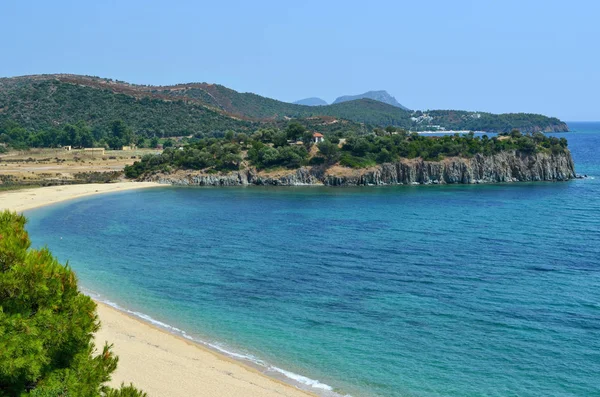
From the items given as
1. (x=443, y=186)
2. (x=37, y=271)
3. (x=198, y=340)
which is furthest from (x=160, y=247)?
(x=443, y=186)

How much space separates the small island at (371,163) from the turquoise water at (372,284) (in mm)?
23915

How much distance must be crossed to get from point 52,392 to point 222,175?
77.8m

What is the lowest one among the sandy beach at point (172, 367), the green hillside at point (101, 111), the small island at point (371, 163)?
the sandy beach at point (172, 367)

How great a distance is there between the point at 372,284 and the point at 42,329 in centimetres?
2228

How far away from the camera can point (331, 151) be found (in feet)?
284

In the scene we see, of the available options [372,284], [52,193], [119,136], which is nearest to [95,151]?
[119,136]

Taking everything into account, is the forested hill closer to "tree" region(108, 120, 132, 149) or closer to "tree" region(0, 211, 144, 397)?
"tree" region(108, 120, 132, 149)

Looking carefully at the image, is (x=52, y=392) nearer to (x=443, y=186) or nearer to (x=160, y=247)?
(x=160, y=247)

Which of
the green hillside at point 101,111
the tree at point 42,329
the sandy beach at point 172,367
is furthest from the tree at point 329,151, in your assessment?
the green hillside at point 101,111

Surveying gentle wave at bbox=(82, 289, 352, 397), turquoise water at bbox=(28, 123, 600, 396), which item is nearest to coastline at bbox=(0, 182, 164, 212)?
turquoise water at bbox=(28, 123, 600, 396)

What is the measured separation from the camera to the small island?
85.4m

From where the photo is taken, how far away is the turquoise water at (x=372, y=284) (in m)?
20.4

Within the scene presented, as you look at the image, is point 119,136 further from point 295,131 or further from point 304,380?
point 304,380

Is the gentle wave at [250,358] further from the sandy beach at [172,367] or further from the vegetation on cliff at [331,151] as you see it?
the vegetation on cliff at [331,151]
